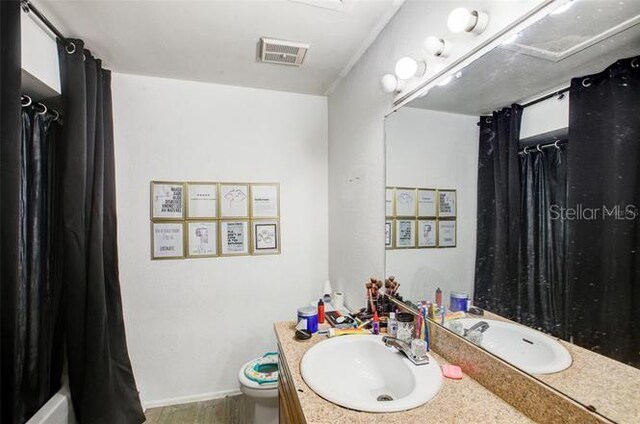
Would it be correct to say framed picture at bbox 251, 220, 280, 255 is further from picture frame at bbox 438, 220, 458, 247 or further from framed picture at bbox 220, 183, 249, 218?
picture frame at bbox 438, 220, 458, 247

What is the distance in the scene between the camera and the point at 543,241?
2.70 feet

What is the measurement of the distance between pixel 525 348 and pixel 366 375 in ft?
2.06

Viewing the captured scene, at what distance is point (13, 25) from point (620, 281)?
200 cm

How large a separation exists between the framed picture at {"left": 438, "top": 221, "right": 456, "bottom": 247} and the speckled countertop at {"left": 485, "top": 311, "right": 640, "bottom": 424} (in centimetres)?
49

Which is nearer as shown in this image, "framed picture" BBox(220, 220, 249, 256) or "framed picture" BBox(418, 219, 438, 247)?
"framed picture" BBox(418, 219, 438, 247)

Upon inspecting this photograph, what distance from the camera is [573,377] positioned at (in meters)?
0.74

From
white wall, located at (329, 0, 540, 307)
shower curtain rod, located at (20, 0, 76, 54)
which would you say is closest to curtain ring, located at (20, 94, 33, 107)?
shower curtain rod, located at (20, 0, 76, 54)

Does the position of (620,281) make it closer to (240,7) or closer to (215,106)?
(240,7)

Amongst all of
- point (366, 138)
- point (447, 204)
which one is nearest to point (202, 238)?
point (366, 138)

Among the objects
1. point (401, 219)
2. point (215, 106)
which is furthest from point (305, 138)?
point (401, 219)

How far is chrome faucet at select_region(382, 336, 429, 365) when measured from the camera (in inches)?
42.5

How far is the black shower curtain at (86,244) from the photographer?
1.62 m

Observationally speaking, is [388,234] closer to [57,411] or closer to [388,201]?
[388,201]

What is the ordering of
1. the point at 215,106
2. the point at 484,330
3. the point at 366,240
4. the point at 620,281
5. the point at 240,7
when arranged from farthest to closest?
1. the point at 215,106
2. the point at 366,240
3. the point at 240,7
4. the point at 484,330
5. the point at 620,281
